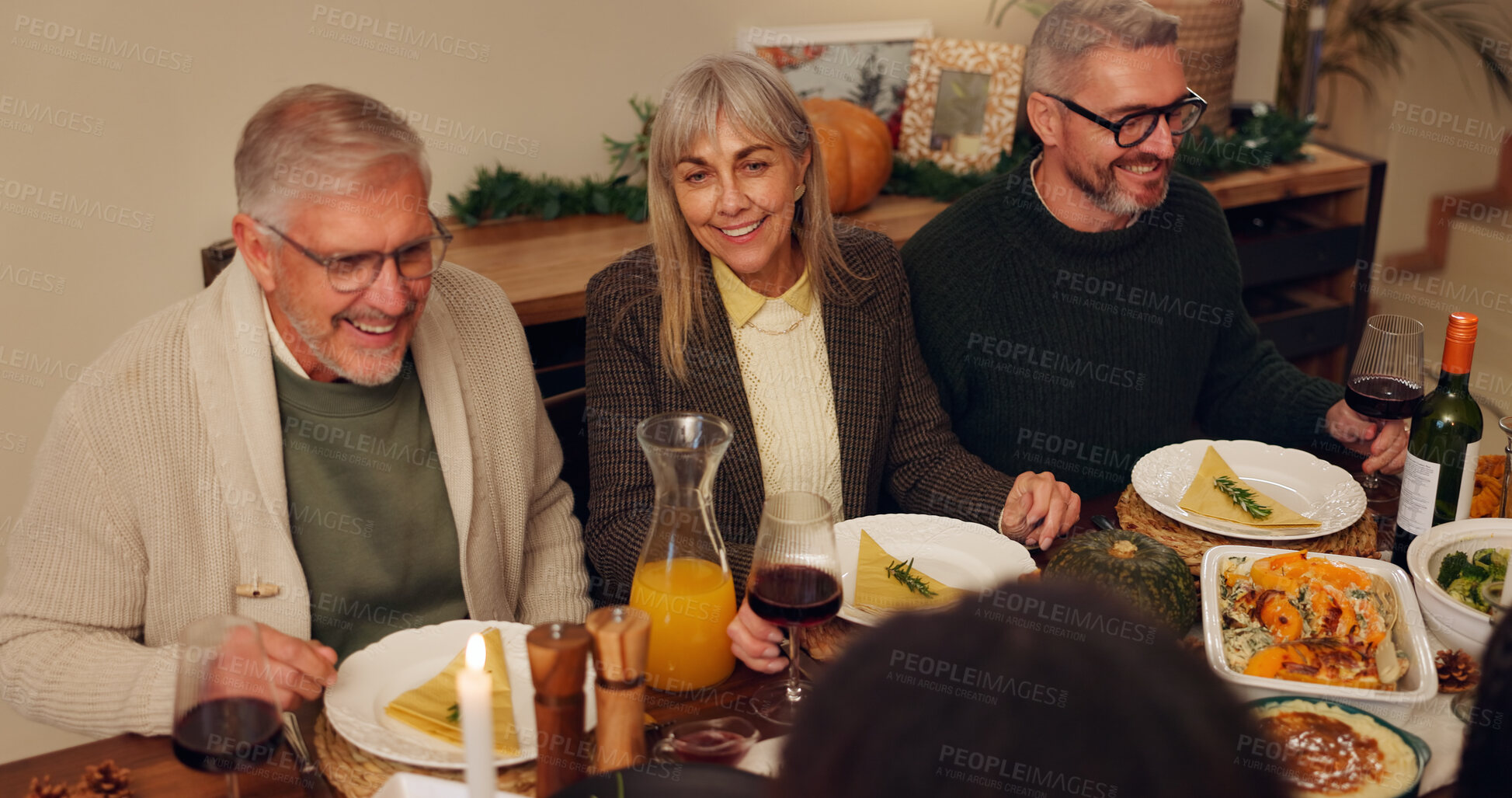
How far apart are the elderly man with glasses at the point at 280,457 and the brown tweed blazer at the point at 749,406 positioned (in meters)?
0.19

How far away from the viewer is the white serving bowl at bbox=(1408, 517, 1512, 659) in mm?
1334

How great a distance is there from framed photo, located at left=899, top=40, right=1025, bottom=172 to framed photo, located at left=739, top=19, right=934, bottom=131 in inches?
1.7

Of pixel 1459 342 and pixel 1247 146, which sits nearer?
pixel 1459 342

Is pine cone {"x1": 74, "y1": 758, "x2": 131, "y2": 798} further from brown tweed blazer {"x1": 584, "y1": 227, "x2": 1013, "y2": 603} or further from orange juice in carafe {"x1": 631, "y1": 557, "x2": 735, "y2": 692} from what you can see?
brown tweed blazer {"x1": 584, "y1": 227, "x2": 1013, "y2": 603}

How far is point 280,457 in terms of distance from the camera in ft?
4.99

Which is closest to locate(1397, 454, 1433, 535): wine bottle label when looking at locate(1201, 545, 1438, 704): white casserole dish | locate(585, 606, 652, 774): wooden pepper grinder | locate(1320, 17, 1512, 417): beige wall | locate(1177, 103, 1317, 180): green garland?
locate(1201, 545, 1438, 704): white casserole dish

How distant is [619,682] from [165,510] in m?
0.75

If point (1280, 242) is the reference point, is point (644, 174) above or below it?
above

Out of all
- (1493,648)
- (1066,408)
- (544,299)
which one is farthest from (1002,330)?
(1493,648)

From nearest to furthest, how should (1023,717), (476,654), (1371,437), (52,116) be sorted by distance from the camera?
1. (1023,717)
2. (476,654)
3. (1371,437)
4. (52,116)

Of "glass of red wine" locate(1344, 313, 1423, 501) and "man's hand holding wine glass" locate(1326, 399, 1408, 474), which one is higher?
"glass of red wine" locate(1344, 313, 1423, 501)

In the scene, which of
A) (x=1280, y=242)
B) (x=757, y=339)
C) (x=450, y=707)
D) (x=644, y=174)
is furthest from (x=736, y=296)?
(x=1280, y=242)

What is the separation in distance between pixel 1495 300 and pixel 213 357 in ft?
16.4

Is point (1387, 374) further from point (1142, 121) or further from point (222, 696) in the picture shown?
point (222, 696)
